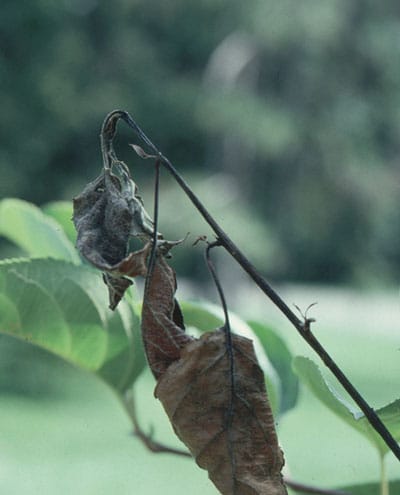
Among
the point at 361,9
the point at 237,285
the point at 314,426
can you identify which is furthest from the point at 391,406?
the point at 361,9

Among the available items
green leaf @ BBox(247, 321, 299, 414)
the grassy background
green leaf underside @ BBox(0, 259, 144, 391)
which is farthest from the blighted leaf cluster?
the grassy background

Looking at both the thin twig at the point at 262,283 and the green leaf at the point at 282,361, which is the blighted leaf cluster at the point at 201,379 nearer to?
the thin twig at the point at 262,283

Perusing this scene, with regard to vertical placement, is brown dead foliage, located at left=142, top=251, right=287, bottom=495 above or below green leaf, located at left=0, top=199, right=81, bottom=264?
below

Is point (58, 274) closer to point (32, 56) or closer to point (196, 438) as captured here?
point (196, 438)

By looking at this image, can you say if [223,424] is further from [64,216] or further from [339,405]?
[64,216]

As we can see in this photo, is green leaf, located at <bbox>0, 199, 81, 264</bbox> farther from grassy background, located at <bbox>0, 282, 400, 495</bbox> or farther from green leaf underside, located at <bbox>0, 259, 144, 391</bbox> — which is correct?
grassy background, located at <bbox>0, 282, 400, 495</bbox>

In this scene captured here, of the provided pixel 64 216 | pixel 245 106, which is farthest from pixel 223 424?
pixel 245 106

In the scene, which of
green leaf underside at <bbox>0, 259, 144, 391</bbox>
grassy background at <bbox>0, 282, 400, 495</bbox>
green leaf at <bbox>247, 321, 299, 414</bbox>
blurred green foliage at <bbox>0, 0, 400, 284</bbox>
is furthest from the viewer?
blurred green foliage at <bbox>0, 0, 400, 284</bbox>

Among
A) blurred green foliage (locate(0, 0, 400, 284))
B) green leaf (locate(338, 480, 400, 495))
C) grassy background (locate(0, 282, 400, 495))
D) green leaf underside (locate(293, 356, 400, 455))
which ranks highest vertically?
blurred green foliage (locate(0, 0, 400, 284))
